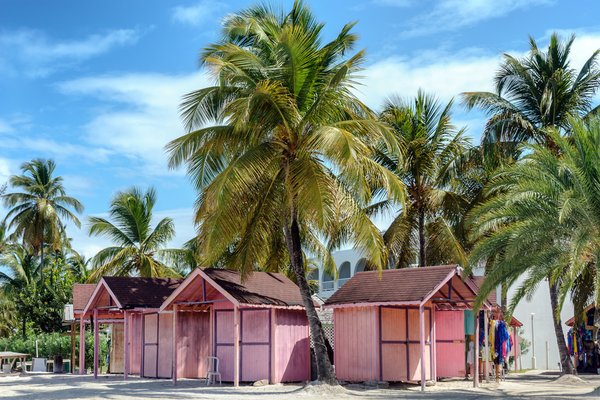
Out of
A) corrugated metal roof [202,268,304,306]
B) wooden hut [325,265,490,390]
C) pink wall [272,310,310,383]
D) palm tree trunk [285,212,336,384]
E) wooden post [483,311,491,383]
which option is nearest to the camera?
palm tree trunk [285,212,336,384]

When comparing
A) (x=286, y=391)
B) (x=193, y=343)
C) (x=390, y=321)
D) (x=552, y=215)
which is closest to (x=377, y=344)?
(x=390, y=321)

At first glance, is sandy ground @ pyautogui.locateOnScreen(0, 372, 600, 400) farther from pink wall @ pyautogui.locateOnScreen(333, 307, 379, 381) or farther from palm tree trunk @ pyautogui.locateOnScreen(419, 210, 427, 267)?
palm tree trunk @ pyautogui.locateOnScreen(419, 210, 427, 267)

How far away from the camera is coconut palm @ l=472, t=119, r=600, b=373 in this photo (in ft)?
60.5

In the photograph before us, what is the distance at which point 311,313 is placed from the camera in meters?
23.1

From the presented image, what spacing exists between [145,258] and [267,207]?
57.8ft

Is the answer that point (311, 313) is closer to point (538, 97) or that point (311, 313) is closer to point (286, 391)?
point (286, 391)

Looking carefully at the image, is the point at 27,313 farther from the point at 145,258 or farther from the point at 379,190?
the point at 379,190

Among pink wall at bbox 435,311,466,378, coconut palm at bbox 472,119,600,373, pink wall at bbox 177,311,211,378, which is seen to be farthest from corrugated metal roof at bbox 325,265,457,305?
pink wall at bbox 177,311,211,378

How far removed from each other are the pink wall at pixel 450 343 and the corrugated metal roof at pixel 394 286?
3.23 meters

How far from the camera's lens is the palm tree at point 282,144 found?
846 inches

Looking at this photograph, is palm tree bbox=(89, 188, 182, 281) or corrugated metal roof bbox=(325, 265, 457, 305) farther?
palm tree bbox=(89, 188, 182, 281)

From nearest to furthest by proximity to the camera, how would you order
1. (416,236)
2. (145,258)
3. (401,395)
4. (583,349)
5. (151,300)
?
(401,395), (151,300), (416,236), (583,349), (145,258)

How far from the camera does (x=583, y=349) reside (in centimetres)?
3622

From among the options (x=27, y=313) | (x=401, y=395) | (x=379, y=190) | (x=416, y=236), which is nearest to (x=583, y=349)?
(x=416, y=236)
